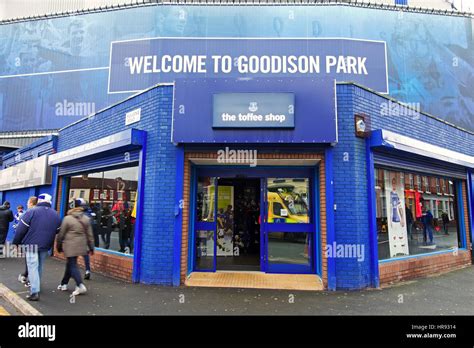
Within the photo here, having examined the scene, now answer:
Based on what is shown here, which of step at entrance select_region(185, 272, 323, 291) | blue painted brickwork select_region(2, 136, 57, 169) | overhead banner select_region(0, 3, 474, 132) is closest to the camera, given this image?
step at entrance select_region(185, 272, 323, 291)

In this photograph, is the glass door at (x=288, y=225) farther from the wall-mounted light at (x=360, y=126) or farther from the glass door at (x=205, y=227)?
the wall-mounted light at (x=360, y=126)

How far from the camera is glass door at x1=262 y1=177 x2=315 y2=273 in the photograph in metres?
6.66

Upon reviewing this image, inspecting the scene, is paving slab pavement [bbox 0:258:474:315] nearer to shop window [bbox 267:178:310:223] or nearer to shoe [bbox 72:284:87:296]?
shoe [bbox 72:284:87:296]

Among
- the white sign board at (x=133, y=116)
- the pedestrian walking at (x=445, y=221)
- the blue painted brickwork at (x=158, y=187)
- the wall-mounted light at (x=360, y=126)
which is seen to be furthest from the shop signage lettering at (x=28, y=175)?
the pedestrian walking at (x=445, y=221)

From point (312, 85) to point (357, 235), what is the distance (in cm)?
322

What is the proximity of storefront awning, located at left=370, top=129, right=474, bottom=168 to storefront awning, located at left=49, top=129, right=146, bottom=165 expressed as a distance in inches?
202

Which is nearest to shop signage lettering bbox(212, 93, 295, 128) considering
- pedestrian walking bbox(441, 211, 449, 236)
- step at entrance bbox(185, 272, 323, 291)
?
step at entrance bbox(185, 272, 323, 291)

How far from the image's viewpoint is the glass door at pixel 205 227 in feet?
22.3

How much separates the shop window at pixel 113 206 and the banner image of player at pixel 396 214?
6.06m

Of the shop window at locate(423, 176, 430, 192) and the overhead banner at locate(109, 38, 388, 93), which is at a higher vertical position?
the overhead banner at locate(109, 38, 388, 93)

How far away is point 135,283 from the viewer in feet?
19.9

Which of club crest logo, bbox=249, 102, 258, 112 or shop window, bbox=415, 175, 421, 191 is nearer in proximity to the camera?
club crest logo, bbox=249, 102, 258, 112
